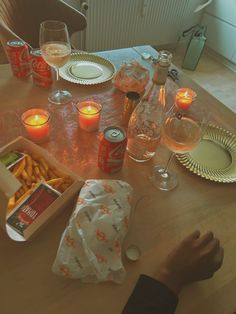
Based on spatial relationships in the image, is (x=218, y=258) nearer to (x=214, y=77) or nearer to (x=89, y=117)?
(x=89, y=117)

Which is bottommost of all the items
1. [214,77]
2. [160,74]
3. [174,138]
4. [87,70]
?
[214,77]

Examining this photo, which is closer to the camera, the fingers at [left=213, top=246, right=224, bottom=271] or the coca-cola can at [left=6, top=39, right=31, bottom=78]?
the fingers at [left=213, top=246, right=224, bottom=271]

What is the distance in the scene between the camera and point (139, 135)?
2.47ft

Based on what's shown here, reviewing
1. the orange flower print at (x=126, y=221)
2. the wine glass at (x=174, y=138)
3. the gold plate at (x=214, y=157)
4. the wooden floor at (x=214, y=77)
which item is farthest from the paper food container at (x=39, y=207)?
the wooden floor at (x=214, y=77)

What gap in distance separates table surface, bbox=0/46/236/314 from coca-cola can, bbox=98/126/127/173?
30mm

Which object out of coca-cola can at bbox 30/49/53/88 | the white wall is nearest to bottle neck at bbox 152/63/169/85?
coca-cola can at bbox 30/49/53/88

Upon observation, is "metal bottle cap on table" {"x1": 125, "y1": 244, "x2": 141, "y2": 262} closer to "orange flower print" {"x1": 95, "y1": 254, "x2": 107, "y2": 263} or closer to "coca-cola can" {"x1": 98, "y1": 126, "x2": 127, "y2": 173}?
"orange flower print" {"x1": 95, "y1": 254, "x2": 107, "y2": 263}

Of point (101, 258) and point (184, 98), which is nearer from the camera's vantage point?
point (101, 258)

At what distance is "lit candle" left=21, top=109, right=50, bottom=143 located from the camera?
28.7 inches

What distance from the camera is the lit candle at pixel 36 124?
2.39 feet

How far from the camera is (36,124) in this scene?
2.42ft

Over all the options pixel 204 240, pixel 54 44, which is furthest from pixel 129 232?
pixel 54 44

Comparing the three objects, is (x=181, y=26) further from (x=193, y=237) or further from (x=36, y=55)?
(x=193, y=237)

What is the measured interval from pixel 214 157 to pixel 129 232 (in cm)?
36
